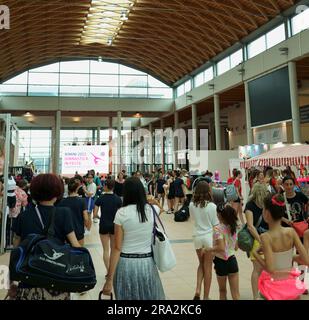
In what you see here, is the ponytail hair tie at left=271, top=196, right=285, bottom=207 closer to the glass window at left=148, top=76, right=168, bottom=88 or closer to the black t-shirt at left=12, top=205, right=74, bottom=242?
the black t-shirt at left=12, top=205, right=74, bottom=242

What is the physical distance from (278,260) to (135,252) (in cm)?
114

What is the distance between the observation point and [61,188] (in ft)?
7.97

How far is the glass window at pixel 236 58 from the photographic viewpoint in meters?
21.6

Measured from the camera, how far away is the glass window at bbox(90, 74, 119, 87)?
30891 mm

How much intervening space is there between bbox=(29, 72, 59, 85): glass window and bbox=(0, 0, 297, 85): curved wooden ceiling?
108 centimetres

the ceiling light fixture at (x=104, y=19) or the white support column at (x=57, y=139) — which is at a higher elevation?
the ceiling light fixture at (x=104, y=19)

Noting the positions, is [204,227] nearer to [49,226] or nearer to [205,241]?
[205,241]

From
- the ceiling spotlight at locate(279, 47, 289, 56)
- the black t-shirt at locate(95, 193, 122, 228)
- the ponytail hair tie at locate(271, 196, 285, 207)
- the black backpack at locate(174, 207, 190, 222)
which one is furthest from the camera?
the ceiling spotlight at locate(279, 47, 289, 56)

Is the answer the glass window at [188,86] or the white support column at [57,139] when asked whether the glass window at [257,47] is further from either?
the white support column at [57,139]

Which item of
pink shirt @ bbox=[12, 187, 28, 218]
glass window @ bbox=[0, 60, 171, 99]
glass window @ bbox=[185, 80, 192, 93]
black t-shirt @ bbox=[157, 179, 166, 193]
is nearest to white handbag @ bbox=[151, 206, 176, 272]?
pink shirt @ bbox=[12, 187, 28, 218]

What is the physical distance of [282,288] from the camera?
2.40 metres

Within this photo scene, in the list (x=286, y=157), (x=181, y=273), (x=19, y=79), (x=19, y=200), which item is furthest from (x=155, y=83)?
(x=181, y=273)

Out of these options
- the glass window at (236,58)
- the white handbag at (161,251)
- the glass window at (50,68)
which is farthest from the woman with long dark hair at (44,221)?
the glass window at (50,68)

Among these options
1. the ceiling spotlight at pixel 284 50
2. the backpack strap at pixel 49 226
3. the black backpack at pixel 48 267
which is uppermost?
the ceiling spotlight at pixel 284 50
